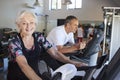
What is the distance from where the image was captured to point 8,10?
9.55 meters

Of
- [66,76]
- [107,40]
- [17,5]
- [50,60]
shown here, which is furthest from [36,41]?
[17,5]

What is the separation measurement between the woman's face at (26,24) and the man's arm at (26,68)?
21 cm

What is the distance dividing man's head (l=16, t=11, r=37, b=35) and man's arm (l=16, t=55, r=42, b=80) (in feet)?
0.71

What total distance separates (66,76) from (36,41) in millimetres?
947

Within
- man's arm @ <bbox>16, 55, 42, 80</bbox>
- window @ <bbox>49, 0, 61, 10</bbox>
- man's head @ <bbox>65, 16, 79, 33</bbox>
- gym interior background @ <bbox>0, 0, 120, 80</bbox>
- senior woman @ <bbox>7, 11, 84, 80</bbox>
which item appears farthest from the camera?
window @ <bbox>49, 0, 61, 10</bbox>

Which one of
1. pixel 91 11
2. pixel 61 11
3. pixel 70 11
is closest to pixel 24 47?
pixel 91 11

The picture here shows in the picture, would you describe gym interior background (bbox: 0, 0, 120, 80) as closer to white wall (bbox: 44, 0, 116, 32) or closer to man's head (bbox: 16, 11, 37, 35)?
white wall (bbox: 44, 0, 116, 32)

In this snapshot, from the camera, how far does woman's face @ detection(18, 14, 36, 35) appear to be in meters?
1.60

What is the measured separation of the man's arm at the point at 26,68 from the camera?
1356 millimetres

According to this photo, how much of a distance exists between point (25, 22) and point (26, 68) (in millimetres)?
359

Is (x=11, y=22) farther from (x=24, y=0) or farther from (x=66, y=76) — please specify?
(x=66, y=76)

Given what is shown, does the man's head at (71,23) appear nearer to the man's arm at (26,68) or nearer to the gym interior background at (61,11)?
the man's arm at (26,68)

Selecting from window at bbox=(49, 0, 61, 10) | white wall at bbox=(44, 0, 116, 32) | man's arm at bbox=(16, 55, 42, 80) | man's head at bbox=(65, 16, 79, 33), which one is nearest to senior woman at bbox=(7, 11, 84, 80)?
man's arm at bbox=(16, 55, 42, 80)

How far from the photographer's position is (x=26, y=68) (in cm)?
143
